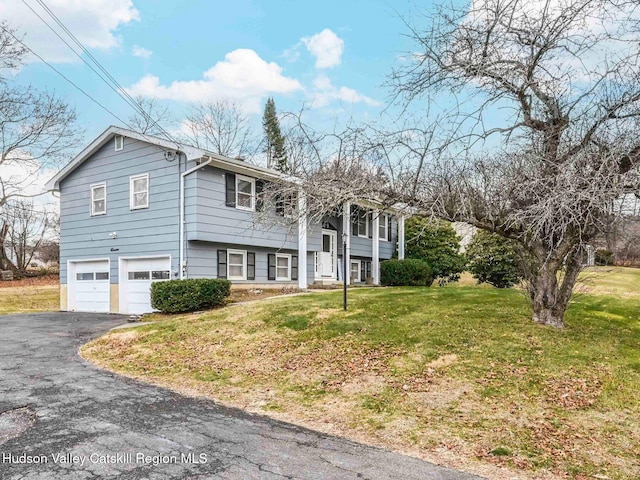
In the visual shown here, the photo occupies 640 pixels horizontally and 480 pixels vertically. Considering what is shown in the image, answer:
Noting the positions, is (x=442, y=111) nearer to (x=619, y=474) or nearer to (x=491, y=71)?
(x=491, y=71)

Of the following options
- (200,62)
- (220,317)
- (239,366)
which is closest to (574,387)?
(239,366)

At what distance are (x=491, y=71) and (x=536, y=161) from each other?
1.80 m

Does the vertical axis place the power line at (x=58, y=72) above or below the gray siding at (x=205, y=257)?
above

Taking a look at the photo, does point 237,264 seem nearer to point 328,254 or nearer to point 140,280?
point 140,280

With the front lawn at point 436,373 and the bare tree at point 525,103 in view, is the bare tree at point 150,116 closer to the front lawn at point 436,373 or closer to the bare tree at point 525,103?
the front lawn at point 436,373

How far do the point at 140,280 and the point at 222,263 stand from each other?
9.98ft

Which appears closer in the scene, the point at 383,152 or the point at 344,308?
the point at 383,152

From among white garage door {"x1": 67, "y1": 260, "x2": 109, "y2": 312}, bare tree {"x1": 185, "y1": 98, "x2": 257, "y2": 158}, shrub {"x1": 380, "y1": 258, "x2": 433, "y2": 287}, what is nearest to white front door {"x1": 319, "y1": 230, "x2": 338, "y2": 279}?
shrub {"x1": 380, "y1": 258, "x2": 433, "y2": 287}

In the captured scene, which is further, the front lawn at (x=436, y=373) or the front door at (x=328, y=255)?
the front door at (x=328, y=255)

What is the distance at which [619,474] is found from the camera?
4.40 m

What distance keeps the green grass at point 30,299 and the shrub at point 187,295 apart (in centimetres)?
896

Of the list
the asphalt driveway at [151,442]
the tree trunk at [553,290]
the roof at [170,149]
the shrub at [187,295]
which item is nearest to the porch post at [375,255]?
the roof at [170,149]

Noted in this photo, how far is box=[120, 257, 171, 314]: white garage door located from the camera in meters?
16.7

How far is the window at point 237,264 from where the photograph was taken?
57.1 feet
